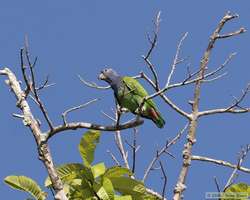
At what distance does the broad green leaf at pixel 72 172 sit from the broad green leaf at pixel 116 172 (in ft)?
0.49

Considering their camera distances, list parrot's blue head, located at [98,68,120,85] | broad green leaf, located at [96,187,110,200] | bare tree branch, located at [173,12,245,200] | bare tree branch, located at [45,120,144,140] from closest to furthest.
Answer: bare tree branch, located at [45,120,144,140]
broad green leaf, located at [96,187,110,200]
bare tree branch, located at [173,12,245,200]
parrot's blue head, located at [98,68,120,85]

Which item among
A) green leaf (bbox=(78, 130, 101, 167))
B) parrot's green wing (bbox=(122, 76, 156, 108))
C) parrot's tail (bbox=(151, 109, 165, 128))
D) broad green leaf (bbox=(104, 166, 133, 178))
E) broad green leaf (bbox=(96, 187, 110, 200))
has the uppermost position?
parrot's green wing (bbox=(122, 76, 156, 108))

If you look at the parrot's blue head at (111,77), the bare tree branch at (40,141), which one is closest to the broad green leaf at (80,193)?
the bare tree branch at (40,141)

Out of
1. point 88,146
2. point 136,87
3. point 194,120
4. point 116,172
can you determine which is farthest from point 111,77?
point 116,172

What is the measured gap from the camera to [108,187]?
5.28 meters

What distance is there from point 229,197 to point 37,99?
205cm

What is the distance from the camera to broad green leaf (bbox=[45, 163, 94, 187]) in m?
5.41

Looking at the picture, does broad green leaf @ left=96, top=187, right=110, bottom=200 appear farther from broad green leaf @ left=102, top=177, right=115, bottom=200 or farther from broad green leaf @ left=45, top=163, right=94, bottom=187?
broad green leaf @ left=45, top=163, right=94, bottom=187

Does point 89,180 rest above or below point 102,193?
above

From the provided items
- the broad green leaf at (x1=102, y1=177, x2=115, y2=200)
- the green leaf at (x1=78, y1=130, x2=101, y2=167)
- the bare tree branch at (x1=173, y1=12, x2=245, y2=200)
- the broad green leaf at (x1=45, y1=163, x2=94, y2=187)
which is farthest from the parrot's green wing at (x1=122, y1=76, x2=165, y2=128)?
the broad green leaf at (x1=102, y1=177, x2=115, y2=200)

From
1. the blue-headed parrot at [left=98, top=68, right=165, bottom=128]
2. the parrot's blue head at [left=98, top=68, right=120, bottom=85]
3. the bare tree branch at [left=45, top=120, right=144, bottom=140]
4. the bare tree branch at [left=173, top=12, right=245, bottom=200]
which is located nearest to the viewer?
the bare tree branch at [left=45, top=120, right=144, bottom=140]

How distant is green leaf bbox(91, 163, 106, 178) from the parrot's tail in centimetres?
286

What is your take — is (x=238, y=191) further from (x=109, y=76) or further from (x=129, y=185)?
(x=109, y=76)

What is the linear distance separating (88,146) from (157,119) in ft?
9.20
